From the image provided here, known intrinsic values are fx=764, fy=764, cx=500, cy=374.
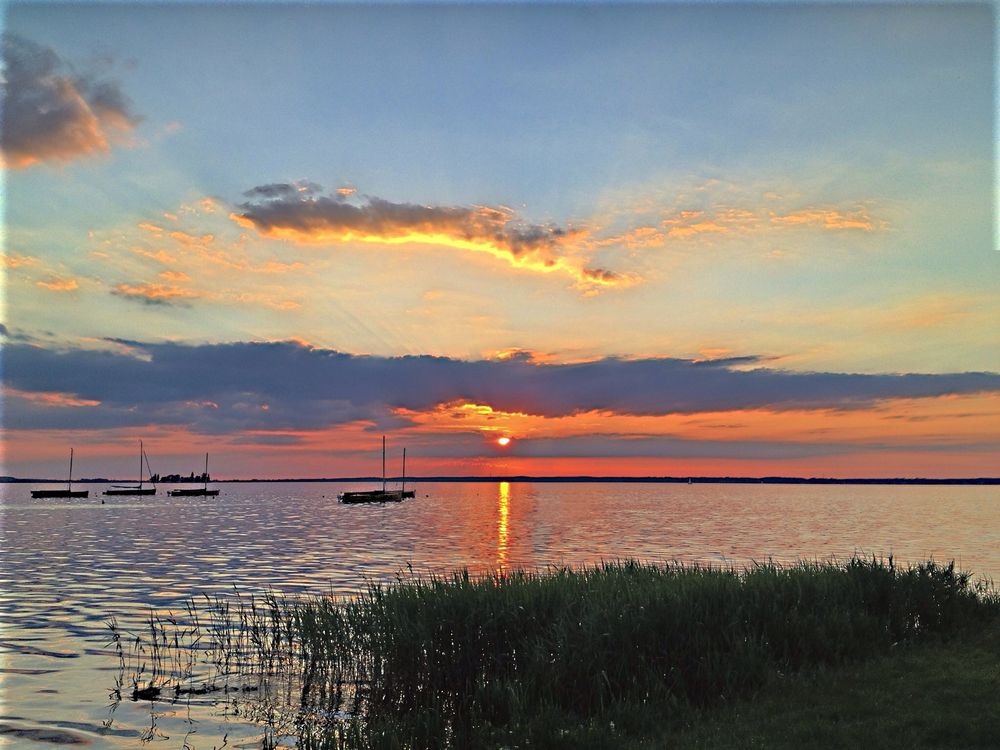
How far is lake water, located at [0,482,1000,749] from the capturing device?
1966 cm

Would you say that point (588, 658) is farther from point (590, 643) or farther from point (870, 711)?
point (870, 711)

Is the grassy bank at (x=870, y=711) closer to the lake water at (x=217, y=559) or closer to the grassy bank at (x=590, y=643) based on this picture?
the grassy bank at (x=590, y=643)

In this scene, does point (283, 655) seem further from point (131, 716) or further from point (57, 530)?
point (57, 530)

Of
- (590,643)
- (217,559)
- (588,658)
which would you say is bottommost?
(217,559)

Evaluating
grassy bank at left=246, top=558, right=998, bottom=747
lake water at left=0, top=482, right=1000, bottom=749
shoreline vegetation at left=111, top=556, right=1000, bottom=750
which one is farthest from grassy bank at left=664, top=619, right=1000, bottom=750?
lake water at left=0, top=482, right=1000, bottom=749

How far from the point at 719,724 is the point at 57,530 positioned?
98266 mm

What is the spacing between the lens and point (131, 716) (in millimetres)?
19578

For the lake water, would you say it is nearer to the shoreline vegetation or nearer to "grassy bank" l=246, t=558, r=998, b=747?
the shoreline vegetation

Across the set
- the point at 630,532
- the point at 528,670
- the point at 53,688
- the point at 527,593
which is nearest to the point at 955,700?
the point at 528,670

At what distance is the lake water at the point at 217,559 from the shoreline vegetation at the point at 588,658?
6.20 feet

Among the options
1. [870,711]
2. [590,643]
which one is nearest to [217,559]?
[590,643]

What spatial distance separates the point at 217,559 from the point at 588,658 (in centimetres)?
4877

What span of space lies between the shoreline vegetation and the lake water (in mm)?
1890

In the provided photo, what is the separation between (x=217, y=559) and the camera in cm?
5909
